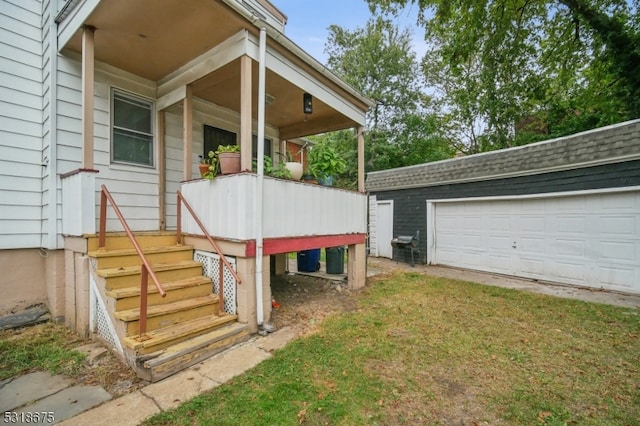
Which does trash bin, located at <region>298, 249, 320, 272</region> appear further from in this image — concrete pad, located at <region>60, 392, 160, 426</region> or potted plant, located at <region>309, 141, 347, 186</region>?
concrete pad, located at <region>60, 392, 160, 426</region>

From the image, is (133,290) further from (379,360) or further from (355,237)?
(355,237)

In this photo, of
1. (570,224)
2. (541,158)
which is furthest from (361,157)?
(570,224)

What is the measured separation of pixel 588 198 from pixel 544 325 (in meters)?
4.05

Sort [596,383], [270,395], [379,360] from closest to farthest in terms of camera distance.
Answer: [270,395] < [596,383] < [379,360]

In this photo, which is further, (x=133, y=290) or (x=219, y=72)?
(x=219, y=72)

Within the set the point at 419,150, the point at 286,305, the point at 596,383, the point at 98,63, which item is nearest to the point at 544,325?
the point at 596,383

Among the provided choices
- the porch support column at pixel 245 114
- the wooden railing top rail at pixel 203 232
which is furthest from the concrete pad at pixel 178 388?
the porch support column at pixel 245 114

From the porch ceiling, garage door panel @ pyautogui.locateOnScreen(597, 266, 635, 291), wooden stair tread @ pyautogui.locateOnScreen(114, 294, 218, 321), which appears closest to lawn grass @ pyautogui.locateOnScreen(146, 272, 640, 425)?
wooden stair tread @ pyautogui.locateOnScreen(114, 294, 218, 321)

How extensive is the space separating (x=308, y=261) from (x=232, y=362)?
4.51 meters

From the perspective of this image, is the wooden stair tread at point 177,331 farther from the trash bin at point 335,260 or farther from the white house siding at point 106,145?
the trash bin at point 335,260

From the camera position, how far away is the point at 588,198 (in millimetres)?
6566

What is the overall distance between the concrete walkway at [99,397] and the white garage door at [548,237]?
741 centimetres

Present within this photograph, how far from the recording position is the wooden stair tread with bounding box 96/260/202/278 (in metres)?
3.33

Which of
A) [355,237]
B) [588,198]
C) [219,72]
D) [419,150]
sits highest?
[419,150]
